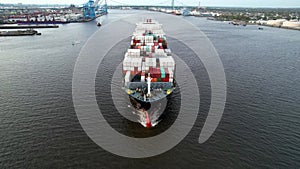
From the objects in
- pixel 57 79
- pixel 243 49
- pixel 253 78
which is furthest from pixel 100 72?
pixel 243 49

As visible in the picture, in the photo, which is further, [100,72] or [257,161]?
[100,72]

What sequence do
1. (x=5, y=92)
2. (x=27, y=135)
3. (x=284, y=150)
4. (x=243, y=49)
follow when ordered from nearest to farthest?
1. (x=284, y=150)
2. (x=27, y=135)
3. (x=5, y=92)
4. (x=243, y=49)

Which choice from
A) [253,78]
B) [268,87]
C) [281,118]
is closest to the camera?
[281,118]

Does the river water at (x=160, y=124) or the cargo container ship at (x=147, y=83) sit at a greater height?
the cargo container ship at (x=147, y=83)

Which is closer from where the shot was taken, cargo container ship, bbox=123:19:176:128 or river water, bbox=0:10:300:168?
river water, bbox=0:10:300:168

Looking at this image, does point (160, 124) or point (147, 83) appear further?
point (147, 83)

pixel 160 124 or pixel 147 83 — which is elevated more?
pixel 147 83

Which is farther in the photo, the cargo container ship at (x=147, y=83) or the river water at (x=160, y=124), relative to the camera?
the cargo container ship at (x=147, y=83)

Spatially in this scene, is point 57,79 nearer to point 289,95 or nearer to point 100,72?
point 100,72

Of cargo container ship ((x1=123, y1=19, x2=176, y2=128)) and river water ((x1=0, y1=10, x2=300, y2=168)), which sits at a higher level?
cargo container ship ((x1=123, y1=19, x2=176, y2=128))

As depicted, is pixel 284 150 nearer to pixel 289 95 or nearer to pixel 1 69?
pixel 289 95

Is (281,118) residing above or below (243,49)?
below
